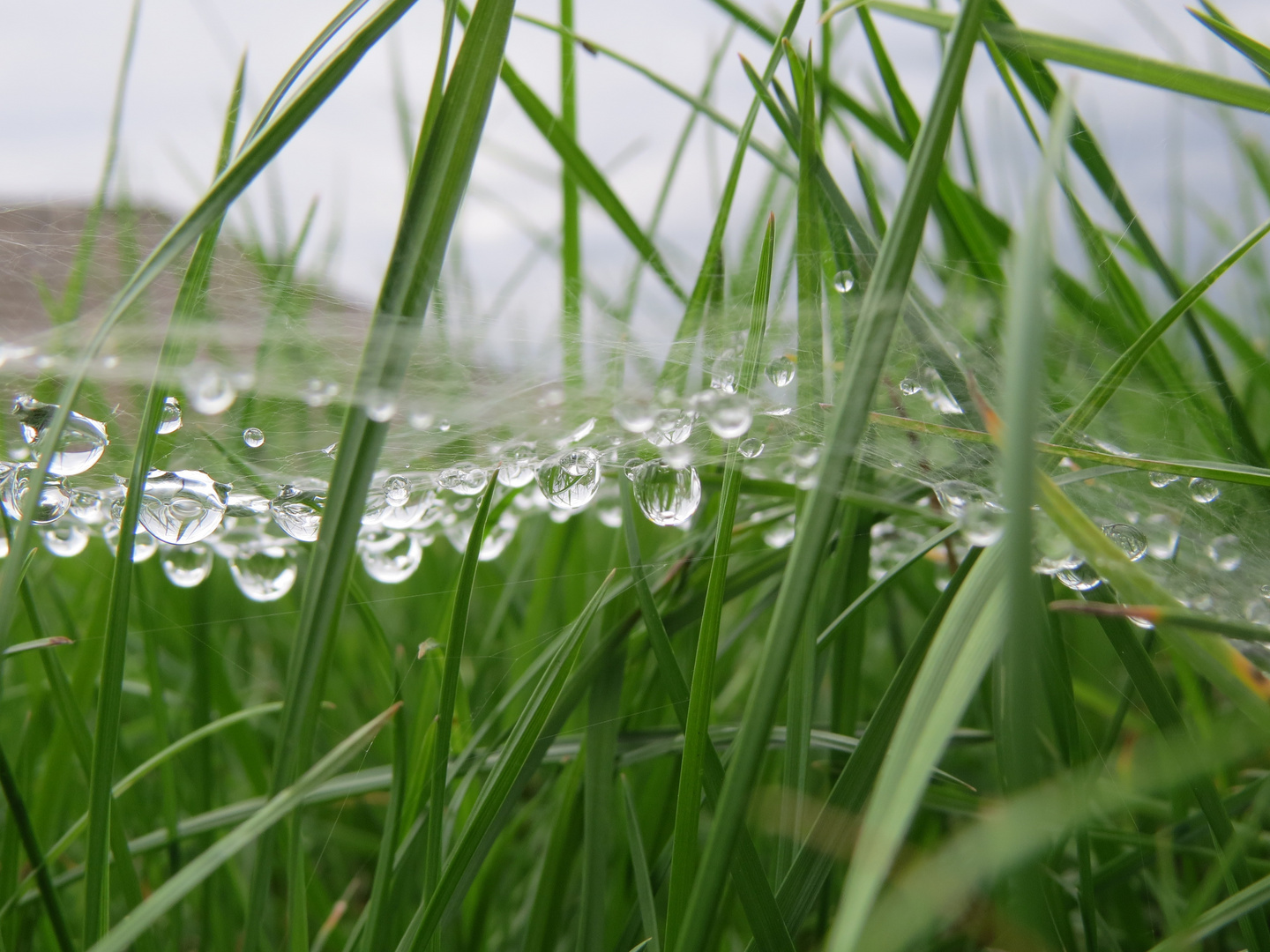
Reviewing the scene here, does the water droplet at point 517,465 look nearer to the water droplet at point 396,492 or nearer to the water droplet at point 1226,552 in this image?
the water droplet at point 396,492

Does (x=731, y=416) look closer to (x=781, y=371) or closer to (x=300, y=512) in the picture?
(x=781, y=371)

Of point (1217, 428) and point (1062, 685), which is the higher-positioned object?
point (1217, 428)

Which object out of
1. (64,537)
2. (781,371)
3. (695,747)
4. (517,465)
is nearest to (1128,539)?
(781,371)

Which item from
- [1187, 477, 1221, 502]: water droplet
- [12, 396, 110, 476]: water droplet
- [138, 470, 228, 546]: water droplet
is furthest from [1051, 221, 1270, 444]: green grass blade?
[12, 396, 110, 476]: water droplet

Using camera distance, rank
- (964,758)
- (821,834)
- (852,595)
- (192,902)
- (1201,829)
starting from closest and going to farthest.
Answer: (821,834) → (1201,829) → (852,595) → (192,902) → (964,758)

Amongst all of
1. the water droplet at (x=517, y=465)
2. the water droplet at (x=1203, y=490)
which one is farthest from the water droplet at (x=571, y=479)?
the water droplet at (x=1203, y=490)

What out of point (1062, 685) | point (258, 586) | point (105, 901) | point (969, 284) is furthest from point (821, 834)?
point (969, 284)

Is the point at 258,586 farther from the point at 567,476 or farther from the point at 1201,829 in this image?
the point at 1201,829
